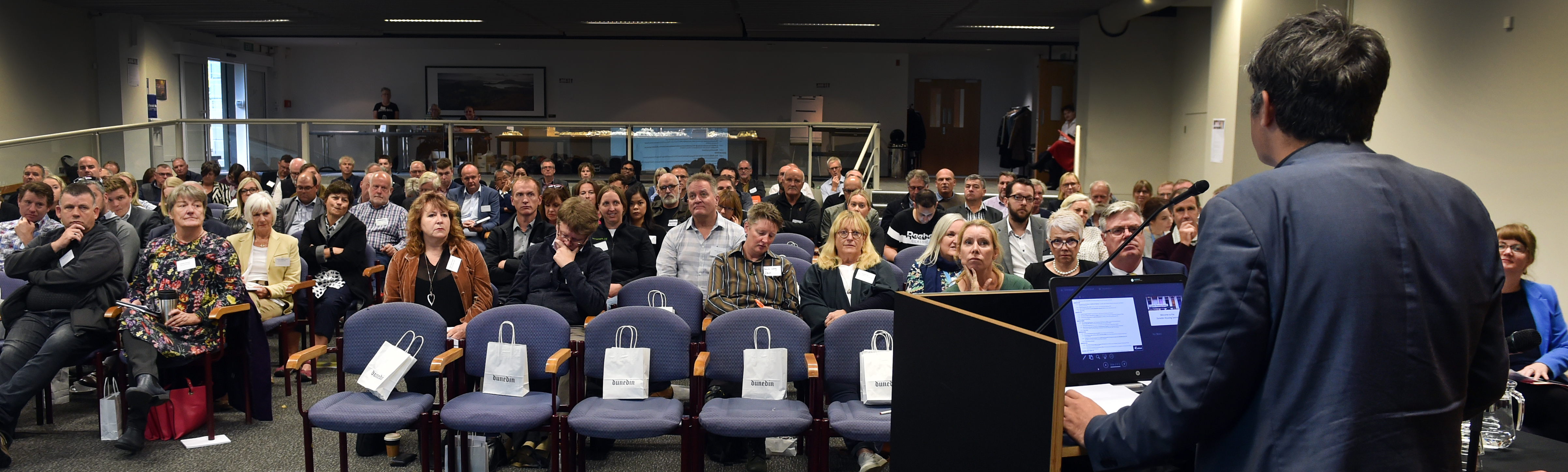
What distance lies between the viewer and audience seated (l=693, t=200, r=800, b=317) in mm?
4445

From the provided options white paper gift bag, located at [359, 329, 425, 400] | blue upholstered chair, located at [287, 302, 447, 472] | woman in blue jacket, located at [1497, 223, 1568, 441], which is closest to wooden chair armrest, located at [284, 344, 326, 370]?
blue upholstered chair, located at [287, 302, 447, 472]

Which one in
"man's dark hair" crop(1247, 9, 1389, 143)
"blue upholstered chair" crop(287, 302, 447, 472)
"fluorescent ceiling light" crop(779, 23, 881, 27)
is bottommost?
"blue upholstered chair" crop(287, 302, 447, 472)

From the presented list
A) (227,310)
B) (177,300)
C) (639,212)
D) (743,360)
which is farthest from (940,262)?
(177,300)

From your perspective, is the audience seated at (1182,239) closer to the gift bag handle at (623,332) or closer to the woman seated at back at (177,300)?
the gift bag handle at (623,332)

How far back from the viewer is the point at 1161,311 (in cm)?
243

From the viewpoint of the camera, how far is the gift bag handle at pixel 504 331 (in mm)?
3699

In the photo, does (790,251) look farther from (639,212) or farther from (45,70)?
(45,70)

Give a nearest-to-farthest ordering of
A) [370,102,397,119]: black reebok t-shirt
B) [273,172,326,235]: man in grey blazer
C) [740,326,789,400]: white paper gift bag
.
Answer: [740,326,789,400]: white paper gift bag → [273,172,326,235]: man in grey blazer → [370,102,397,119]: black reebok t-shirt

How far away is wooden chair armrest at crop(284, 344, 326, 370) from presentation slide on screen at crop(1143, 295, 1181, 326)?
295 centimetres

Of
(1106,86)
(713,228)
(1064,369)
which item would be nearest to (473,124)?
(713,228)

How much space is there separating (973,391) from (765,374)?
1894 millimetres

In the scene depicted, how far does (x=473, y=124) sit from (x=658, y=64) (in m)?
6.84

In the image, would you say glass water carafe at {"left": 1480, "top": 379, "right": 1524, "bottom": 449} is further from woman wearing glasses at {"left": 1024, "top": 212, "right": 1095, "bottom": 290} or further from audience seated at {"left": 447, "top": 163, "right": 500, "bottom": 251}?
audience seated at {"left": 447, "top": 163, "right": 500, "bottom": 251}

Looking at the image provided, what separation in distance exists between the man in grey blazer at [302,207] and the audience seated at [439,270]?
2.84 m
